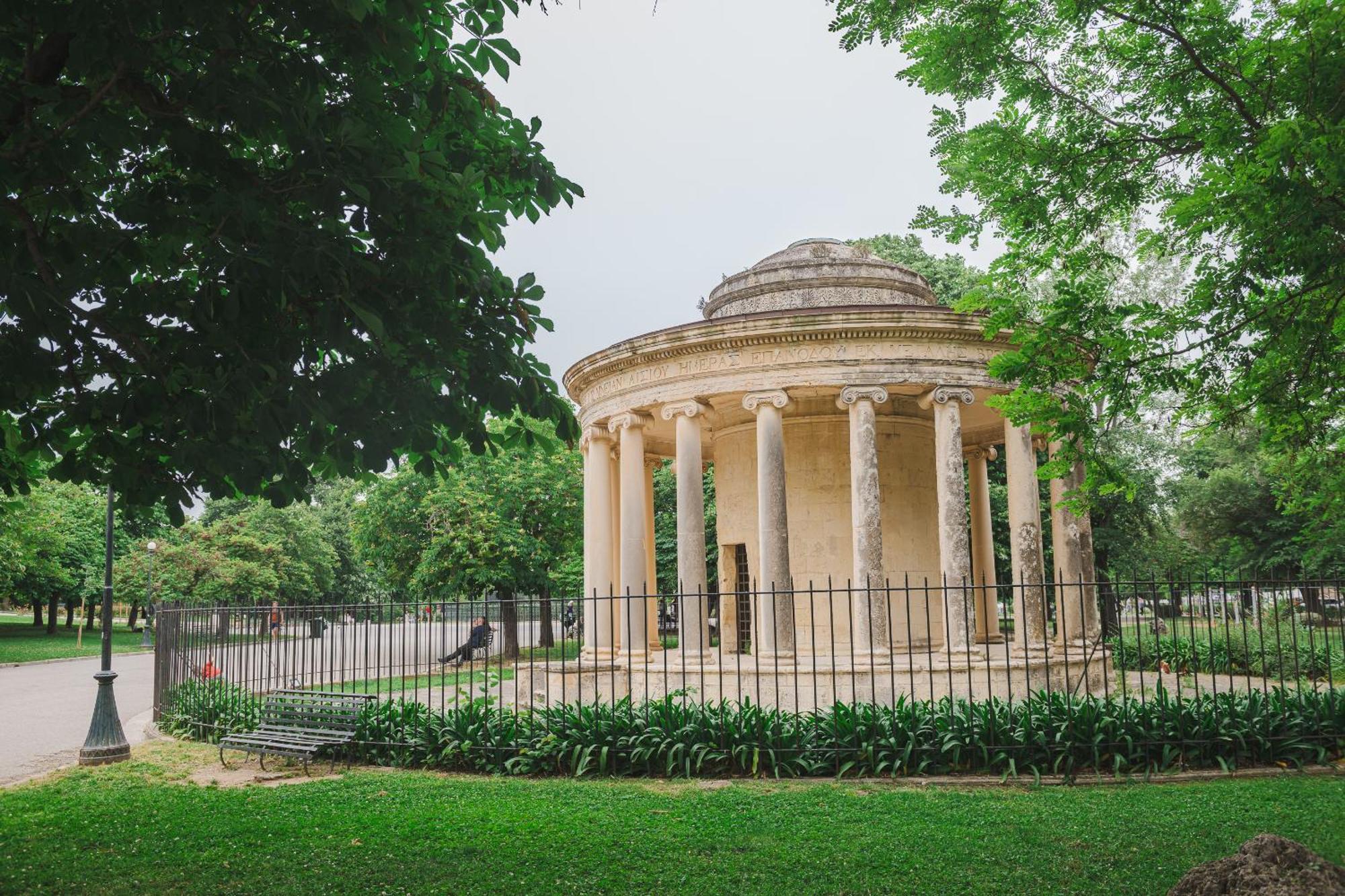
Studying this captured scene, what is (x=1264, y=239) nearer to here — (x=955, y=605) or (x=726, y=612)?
(x=955, y=605)

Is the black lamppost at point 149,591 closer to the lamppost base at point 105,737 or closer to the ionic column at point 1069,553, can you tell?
the lamppost base at point 105,737

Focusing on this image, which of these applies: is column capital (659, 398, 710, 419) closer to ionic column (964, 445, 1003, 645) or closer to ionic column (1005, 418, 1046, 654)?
ionic column (1005, 418, 1046, 654)

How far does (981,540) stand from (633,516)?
9107mm

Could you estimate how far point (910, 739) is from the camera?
10.7 meters

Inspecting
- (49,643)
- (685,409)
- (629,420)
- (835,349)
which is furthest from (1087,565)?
(49,643)

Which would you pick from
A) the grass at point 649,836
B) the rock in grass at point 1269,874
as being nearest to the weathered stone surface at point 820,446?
the grass at point 649,836

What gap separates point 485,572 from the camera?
29234 mm

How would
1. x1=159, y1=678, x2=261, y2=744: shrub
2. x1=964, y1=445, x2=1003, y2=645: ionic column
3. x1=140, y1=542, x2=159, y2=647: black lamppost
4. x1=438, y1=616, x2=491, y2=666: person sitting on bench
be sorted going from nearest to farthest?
x1=438, y1=616, x2=491, y2=666: person sitting on bench, x1=159, y1=678, x2=261, y2=744: shrub, x1=964, y1=445, x2=1003, y2=645: ionic column, x1=140, y1=542, x2=159, y2=647: black lamppost

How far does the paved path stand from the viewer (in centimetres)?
1407

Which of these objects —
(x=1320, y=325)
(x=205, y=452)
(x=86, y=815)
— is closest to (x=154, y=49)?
(x=205, y=452)

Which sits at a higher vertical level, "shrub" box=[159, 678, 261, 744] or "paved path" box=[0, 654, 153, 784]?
"shrub" box=[159, 678, 261, 744]

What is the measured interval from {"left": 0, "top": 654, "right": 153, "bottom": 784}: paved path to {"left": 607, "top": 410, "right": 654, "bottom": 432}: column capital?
9.70m

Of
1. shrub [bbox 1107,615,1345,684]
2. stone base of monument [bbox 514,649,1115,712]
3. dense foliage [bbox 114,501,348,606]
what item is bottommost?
shrub [bbox 1107,615,1345,684]

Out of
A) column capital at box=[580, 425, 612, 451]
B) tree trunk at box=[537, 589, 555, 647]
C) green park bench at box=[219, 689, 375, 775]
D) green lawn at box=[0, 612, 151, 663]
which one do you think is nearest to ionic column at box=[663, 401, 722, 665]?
column capital at box=[580, 425, 612, 451]
